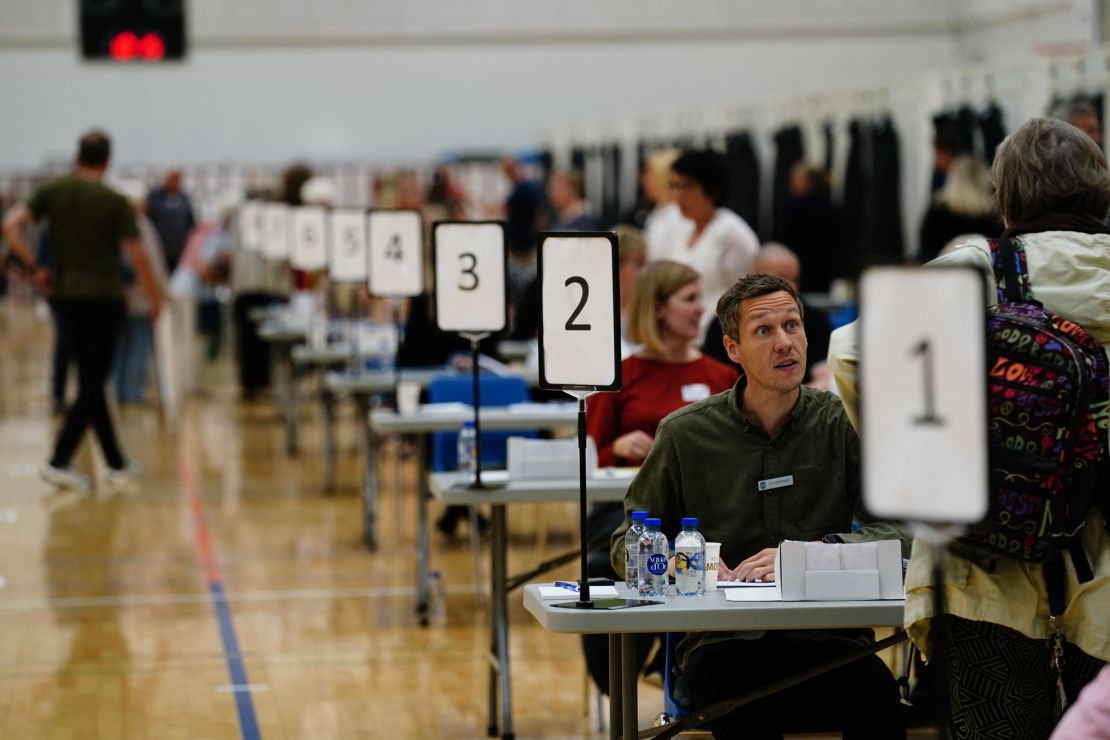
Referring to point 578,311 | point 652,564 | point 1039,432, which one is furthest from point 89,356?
point 1039,432

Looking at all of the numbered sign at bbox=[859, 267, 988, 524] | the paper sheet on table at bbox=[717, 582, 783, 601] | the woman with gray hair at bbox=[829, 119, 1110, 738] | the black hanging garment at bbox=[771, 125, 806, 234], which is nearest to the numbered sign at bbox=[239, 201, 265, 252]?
the black hanging garment at bbox=[771, 125, 806, 234]

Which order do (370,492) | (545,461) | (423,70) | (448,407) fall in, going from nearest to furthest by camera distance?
(545,461)
(448,407)
(370,492)
(423,70)

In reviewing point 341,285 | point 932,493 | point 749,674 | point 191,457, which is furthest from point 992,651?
point 341,285

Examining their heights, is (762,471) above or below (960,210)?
below

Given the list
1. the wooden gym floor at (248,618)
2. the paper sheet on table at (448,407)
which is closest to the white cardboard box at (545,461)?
the wooden gym floor at (248,618)

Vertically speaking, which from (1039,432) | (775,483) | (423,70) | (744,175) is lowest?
(775,483)

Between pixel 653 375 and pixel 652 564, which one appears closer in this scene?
pixel 652 564

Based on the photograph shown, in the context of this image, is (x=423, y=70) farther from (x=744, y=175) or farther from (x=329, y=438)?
(x=329, y=438)

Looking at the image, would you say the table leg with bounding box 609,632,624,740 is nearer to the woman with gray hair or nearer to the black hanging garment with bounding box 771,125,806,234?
the woman with gray hair

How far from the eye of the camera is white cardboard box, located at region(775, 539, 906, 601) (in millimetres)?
3297

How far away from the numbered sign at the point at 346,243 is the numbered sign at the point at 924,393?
595cm

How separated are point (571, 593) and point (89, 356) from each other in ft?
20.4

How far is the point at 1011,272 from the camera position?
115 inches

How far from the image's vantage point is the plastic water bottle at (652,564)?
3410 millimetres
